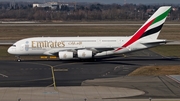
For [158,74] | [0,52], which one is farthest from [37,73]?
[0,52]

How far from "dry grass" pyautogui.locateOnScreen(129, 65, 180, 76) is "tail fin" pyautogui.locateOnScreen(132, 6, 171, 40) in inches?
303

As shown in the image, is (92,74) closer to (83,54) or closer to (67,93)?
(83,54)

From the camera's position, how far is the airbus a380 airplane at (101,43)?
204 ft

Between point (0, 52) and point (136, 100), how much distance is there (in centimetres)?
4168

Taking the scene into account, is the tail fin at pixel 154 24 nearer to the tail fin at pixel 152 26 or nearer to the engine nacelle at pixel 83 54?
the tail fin at pixel 152 26

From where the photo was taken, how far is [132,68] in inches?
2228

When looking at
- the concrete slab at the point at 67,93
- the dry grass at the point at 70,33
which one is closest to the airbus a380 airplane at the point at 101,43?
the concrete slab at the point at 67,93

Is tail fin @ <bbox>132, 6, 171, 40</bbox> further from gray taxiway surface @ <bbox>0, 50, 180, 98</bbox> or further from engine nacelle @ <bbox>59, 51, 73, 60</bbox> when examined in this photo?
engine nacelle @ <bbox>59, 51, 73, 60</bbox>

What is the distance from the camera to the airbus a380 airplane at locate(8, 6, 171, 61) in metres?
62.2

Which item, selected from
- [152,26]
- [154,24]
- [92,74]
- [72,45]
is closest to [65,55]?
[72,45]

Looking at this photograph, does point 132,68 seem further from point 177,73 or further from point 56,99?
point 56,99

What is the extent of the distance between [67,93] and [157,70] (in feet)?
55.0

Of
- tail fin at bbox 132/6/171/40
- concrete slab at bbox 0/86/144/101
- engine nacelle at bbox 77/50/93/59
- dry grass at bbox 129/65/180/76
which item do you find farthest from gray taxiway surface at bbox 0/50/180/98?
tail fin at bbox 132/6/171/40

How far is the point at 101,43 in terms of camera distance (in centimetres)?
6294
